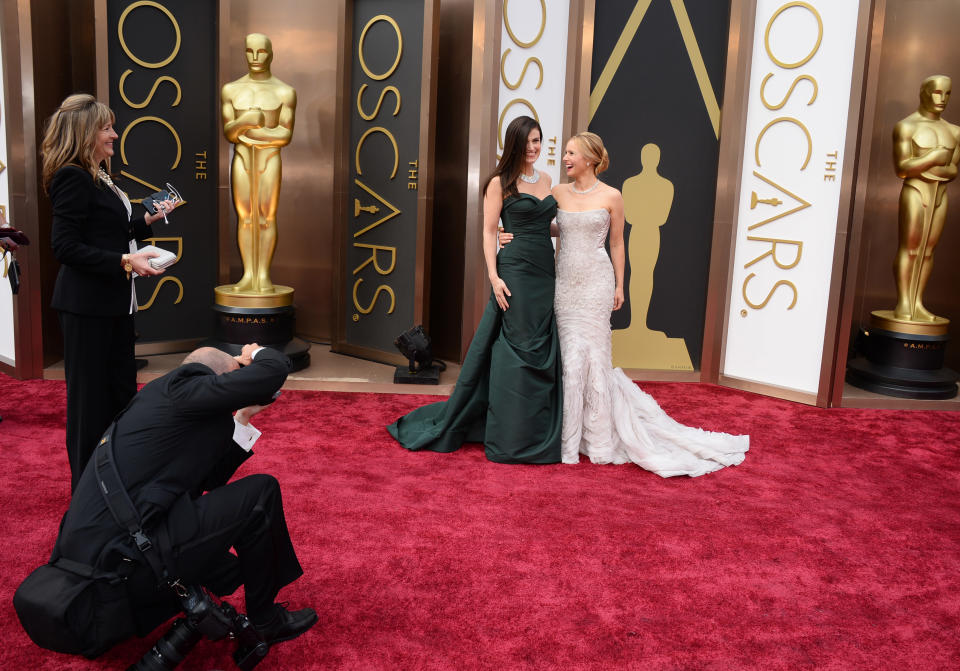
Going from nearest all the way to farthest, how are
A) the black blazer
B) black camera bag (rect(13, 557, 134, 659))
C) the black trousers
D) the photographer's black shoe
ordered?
black camera bag (rect(13, 557, 134, 659))
the photographer's black shoe
the black blazer
the black trousers

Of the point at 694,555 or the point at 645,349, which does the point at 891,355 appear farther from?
the point at 694,555

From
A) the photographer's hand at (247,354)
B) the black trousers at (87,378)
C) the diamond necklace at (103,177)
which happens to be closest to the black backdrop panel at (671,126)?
the diamond necklace at (103,177)

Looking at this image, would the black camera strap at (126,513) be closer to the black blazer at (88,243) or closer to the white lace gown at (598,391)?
the black blazer at (88,243)

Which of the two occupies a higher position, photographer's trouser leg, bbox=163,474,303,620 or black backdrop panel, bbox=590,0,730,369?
black backdrop panel, bbox=590,0,730,369

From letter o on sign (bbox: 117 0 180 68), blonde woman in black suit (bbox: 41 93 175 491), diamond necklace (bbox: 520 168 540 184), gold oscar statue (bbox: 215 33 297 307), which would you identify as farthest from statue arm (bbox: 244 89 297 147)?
blonde woman in black suit (bbox: 41 93 175 491)

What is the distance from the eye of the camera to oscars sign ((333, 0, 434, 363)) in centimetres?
588

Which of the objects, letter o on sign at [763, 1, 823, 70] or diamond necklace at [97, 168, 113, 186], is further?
letter o on sign at [763, 1, 823, 70]

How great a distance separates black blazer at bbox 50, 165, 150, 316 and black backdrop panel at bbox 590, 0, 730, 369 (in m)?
3.75

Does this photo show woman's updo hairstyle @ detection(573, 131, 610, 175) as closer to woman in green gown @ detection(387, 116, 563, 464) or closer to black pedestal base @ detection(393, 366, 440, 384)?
woman in green gown @ detection(387, 116, 563, 464)

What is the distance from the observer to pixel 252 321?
5621 mm

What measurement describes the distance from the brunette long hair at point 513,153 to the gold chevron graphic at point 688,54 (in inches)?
72.6

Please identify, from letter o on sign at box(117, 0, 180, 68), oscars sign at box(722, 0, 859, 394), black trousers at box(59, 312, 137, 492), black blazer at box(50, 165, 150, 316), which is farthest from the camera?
letter o on sign at box(117, 0, 180, 68)

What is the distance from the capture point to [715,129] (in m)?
5.84

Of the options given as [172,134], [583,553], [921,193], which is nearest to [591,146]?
[583,553]
